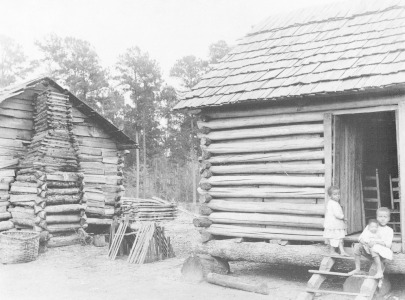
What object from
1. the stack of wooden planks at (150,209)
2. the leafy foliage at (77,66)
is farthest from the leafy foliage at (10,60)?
the stack of wooden planks at (150,209)

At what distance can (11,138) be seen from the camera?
1465 cm

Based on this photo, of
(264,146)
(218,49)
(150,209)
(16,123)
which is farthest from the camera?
(218,49)


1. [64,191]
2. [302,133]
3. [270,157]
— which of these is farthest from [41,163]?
[302,133]

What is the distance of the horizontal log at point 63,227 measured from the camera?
14195mm

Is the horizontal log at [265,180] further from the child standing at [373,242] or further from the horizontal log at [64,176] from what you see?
the horizontal log at [64,176]

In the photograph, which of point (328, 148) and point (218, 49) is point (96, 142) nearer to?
point (328, 148)

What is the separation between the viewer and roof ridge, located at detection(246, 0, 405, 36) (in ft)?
33.4

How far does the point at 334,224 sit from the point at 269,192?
1.51m

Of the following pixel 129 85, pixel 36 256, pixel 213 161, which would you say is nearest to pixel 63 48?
pixel 129 85

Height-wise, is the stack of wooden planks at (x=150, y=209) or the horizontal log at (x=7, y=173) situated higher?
the horizontal log at (x=7, y=173)

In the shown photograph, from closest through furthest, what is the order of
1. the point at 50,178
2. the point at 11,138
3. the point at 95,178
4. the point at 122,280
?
the point at 122,280 < the point at 50,178 < the point at 11,138 < the point at 95,178

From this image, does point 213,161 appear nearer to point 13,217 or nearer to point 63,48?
point 13,217

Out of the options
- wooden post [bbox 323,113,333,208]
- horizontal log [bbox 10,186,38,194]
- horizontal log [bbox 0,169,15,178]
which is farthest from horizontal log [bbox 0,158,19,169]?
wooden post [bbox 323,113,333,208]

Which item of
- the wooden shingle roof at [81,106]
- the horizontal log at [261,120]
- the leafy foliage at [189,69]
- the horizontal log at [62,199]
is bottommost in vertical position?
the horizontal log at [62,199]
